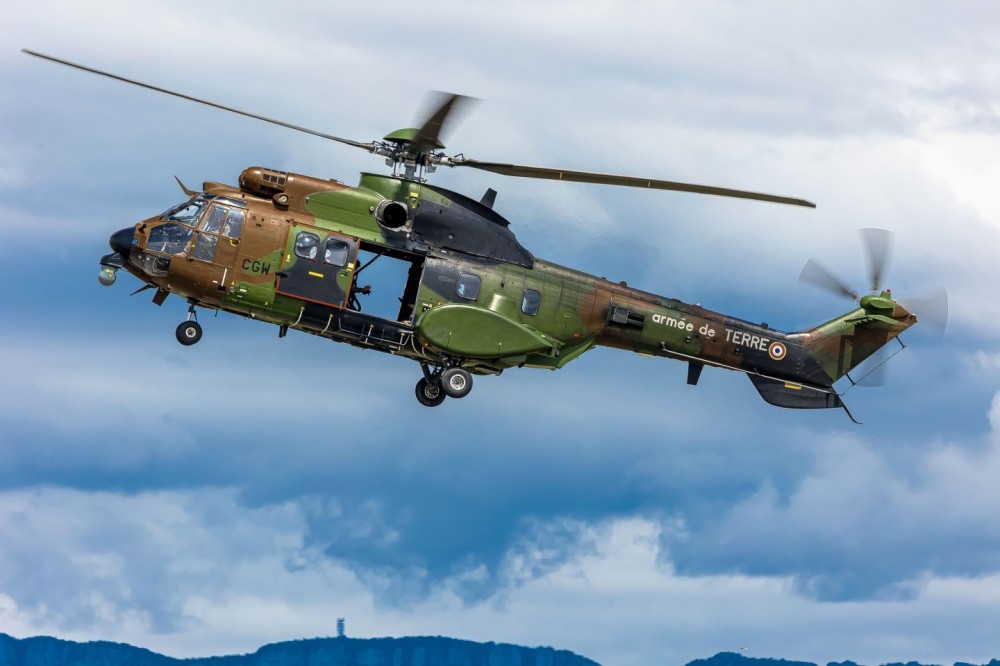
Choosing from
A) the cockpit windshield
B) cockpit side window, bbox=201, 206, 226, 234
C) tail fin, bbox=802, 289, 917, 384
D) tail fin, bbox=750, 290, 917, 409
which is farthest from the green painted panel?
tail fin, bbox=802, 289, 917, 384

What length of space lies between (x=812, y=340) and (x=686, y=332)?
10.0 ft

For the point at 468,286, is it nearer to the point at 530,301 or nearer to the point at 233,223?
the point at 530,301

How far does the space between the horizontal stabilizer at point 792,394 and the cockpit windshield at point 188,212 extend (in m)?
11.6

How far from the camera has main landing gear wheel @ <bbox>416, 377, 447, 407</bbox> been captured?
28.2 meters

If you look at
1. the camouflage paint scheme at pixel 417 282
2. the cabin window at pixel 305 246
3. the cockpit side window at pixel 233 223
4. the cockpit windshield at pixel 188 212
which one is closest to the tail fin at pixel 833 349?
the camouflage paint scheme at pixel 417 282

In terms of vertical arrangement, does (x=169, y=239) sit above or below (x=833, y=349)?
below

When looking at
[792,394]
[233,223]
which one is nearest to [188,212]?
[233,223]

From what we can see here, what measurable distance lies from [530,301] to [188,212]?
264 inches

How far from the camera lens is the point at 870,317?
98.2ft

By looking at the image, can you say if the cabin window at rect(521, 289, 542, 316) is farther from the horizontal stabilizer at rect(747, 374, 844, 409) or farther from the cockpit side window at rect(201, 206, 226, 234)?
the cockpit side window at rect(201, 206, 226, 234)

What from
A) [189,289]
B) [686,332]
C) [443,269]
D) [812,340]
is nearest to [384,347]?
[443,269]

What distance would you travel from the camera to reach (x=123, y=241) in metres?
26.3

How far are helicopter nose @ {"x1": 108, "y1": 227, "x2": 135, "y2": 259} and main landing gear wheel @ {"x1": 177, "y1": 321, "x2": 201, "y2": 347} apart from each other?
168cm

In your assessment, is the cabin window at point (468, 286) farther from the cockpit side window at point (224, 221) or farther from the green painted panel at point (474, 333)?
the cockpit side window at point (224, 221)
